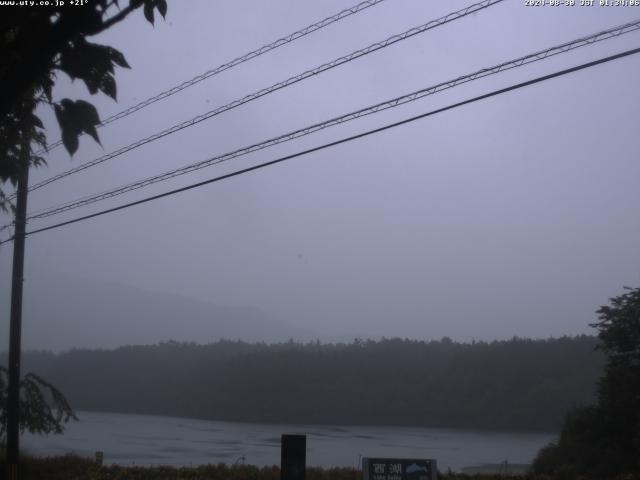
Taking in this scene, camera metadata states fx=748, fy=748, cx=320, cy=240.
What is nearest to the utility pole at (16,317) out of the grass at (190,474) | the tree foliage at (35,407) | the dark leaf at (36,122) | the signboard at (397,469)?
the grass at (190,474)

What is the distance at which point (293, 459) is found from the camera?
9.17 metres

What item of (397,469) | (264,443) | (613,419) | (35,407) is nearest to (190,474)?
(35,407)

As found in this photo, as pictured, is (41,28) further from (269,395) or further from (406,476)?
(269,395)

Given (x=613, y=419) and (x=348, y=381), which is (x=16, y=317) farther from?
(x=348, y=381)

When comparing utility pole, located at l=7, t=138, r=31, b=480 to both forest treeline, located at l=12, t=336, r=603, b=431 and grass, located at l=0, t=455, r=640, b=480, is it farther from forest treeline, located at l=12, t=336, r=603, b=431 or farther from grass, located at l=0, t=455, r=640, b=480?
forest treeline, located at l=12, t=336, r=603, b=431

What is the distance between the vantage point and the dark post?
9148 millimetres

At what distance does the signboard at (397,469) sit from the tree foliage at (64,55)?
682 centimetres

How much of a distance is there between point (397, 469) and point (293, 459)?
1530 mm

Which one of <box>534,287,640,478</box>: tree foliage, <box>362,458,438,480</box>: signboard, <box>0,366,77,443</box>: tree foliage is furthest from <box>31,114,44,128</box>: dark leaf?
<box>534,287,640,478</box>: tree foliage

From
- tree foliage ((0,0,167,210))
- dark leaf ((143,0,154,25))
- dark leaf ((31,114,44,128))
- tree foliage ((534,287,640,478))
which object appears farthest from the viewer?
tree foliage ((534,287,640,478))

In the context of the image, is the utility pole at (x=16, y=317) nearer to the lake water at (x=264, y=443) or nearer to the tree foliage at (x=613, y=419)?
the lake water at (x=264, y=443)

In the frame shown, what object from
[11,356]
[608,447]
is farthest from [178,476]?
[608,447]

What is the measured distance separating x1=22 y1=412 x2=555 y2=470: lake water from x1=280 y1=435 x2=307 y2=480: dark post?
10260 millimetres

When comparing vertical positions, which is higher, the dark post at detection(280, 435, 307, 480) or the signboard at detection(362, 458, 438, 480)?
the dark post at detection(280, 435, 307, 480)
